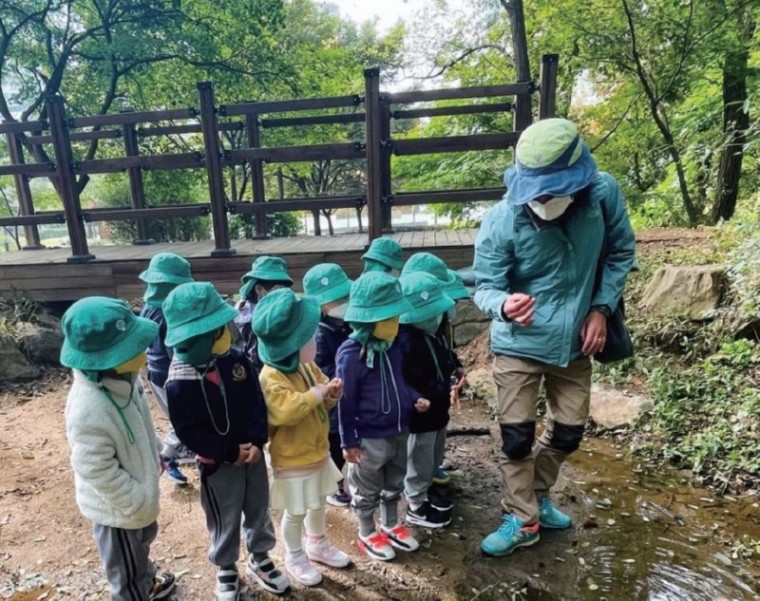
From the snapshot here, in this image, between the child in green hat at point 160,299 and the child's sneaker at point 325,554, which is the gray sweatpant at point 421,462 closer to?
the child's sneaker at point 325,554

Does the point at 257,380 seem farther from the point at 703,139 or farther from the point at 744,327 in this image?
the point at 703,139

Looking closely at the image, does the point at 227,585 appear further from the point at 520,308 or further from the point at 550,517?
the point at 520,308

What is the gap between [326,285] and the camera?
3.10 m

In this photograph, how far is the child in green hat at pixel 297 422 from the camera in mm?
2238

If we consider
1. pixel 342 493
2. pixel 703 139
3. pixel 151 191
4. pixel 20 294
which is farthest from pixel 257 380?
pixel 151 191

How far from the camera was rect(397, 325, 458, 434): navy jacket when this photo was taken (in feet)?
8.82

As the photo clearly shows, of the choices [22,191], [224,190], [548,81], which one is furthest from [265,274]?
[22,191]

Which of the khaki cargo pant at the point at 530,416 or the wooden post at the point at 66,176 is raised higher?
the wooden post at the point at 66,176

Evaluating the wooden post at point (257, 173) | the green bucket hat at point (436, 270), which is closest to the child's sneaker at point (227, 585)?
the green bucket hat at point (436, 270)

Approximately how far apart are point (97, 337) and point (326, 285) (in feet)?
4.66

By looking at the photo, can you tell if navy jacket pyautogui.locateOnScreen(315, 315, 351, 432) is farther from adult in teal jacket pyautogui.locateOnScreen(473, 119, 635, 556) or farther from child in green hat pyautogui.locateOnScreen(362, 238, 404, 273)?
adult in teal jacket pyautogui.locateOnScreen(473, 119, 635, 556)

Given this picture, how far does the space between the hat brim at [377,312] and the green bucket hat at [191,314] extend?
604 millimetres

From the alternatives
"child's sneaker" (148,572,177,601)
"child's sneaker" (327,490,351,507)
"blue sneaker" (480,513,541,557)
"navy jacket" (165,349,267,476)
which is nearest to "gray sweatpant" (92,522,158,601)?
"child's sneaker" (148,572,177,601)

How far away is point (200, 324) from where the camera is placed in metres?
2.08
